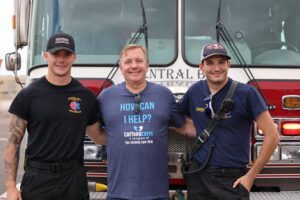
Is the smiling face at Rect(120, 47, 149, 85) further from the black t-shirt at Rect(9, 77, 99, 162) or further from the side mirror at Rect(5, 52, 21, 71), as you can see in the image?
the side mirror at Rect(5, 52, 21, 71)

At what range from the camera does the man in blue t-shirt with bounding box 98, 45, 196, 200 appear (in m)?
3.16

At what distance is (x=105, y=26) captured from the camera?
14.3 feet

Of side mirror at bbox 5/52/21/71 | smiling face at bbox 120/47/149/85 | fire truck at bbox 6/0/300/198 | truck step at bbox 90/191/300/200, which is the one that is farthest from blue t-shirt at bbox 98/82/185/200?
side mirror at bbox 5/52/21/71

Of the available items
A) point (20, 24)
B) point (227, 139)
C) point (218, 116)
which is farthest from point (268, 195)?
point (20, 24)

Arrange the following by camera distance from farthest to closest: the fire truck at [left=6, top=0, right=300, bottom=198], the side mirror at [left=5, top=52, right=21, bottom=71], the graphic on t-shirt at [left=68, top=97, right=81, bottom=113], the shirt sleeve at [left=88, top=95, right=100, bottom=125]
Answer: the side mirror at [left=5, top=52, right=21, bottom=71] → the fire truck at [left=6, top=0, right=300, bottom=198] → the shirt sleeve at [left=88, top=95, right=100, bottom=125] → the graphic on t-shirt at [left=68, top=97, right=81, bottom=113]

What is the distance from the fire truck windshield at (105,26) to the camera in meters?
4.26

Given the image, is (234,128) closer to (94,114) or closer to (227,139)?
(227,139)

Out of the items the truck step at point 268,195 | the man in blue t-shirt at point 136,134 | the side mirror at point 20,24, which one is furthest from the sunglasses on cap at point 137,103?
the side mirror at point 20,24

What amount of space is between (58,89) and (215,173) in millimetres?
1118

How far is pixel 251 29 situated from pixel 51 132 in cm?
205

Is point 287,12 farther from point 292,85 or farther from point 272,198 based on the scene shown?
point 272,198

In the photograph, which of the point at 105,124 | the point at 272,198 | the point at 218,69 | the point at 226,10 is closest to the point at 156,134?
the point at 105,124

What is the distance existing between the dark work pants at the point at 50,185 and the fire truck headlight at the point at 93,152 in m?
0.83

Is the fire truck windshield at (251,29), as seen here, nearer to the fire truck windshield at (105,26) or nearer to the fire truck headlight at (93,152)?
the fire truck windshield at (105,26)
